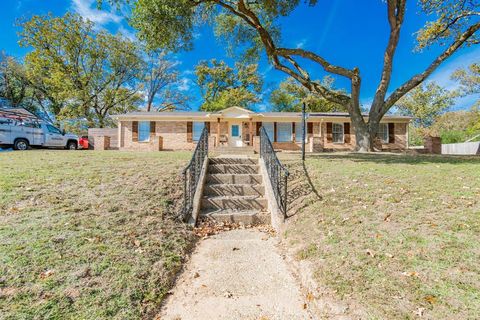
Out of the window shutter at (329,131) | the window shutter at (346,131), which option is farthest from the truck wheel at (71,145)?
the window shutter at (346,131)

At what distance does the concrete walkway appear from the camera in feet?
7.80

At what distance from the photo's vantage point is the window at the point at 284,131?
1794 centimetres

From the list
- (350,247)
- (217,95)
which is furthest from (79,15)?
(350,247)

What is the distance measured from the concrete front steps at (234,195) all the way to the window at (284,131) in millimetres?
11724

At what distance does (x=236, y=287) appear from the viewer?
9.14 feet

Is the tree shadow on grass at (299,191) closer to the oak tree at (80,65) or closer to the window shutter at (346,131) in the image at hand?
the window shutter at (346,131)

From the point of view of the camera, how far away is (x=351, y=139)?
1811 centimetres

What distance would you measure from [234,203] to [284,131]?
13.6 meters

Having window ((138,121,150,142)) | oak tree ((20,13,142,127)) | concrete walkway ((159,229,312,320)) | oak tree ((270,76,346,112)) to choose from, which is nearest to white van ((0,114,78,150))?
window ((138,121,150,142))

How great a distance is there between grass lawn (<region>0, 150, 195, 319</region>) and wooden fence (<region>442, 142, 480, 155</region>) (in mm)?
19404

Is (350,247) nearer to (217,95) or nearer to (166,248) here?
(166,248)

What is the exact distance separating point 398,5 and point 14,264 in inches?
600

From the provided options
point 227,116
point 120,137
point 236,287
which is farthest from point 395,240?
point 120,137

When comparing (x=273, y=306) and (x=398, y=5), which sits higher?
(x=398, y=5)
